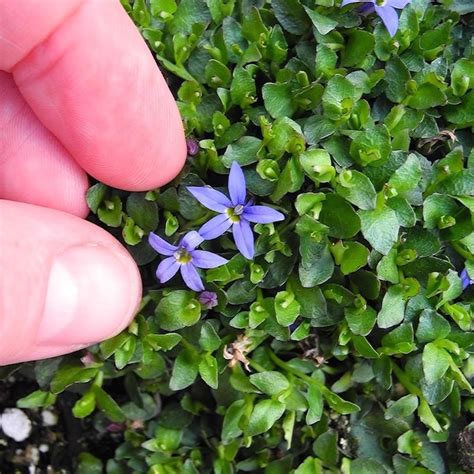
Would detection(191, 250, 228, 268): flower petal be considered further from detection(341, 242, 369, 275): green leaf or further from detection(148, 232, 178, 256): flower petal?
detection(341, 242, 369, 275): green leaf

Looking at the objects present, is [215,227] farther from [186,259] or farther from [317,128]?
[317,128]

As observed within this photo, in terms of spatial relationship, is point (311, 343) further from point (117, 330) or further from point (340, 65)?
point (340, 65)

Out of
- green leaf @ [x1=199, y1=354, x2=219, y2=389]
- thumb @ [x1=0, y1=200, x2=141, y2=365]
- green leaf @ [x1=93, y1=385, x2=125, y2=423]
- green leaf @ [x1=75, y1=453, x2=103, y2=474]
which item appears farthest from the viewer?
green leaf @ [x1=75, y1=453, x2=103, y2=474]

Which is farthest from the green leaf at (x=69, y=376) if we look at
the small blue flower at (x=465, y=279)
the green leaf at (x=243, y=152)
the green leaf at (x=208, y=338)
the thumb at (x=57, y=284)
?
the small blue flower at (x=465, y=279)

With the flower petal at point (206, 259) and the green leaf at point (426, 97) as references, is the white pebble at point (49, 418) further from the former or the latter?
the green leaf at point (426, 97)

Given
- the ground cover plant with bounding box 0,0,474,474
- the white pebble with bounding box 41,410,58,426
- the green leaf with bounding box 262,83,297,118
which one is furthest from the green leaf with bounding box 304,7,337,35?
the white pebble with bounding box 41,410,58,426

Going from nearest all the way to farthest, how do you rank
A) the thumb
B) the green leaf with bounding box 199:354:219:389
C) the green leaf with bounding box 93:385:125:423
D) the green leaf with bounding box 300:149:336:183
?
1. the thumb
2. the green leaf with bounding box 300:149:336:183
3. the green leaf with bounding box 199:354:219:389
4. the green leaf with bounding box 93:385:125:423
